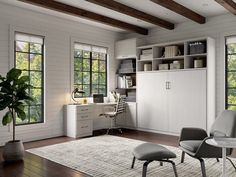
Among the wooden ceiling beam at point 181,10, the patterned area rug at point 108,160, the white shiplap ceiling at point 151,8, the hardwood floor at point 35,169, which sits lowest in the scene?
the hardwood floor at point 35,169

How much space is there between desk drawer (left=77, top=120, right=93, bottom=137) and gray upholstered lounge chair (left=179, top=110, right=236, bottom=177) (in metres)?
2.72

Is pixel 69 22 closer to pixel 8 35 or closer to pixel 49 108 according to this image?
pixel 8 35

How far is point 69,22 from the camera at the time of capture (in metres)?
6.08

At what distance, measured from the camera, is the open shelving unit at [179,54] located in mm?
5613

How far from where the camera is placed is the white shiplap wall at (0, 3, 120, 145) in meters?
4.99

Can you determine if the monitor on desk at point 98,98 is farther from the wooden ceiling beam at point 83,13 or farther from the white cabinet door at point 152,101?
the wooden ceiling beam at point 83,13

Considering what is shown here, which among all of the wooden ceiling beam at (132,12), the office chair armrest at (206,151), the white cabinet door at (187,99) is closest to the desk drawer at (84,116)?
the white cabinet door at (187,99)

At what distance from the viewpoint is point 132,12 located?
5.23 metres

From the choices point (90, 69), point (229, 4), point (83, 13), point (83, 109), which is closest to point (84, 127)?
point (83, 109)

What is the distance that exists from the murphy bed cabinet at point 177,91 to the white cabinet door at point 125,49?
186 mm

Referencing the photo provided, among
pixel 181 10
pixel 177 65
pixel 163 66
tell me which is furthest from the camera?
pixel 163 66

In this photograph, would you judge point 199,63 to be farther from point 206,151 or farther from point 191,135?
point 206,151

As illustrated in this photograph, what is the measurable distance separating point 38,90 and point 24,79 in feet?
5.14

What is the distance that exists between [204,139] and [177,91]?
2856mm
